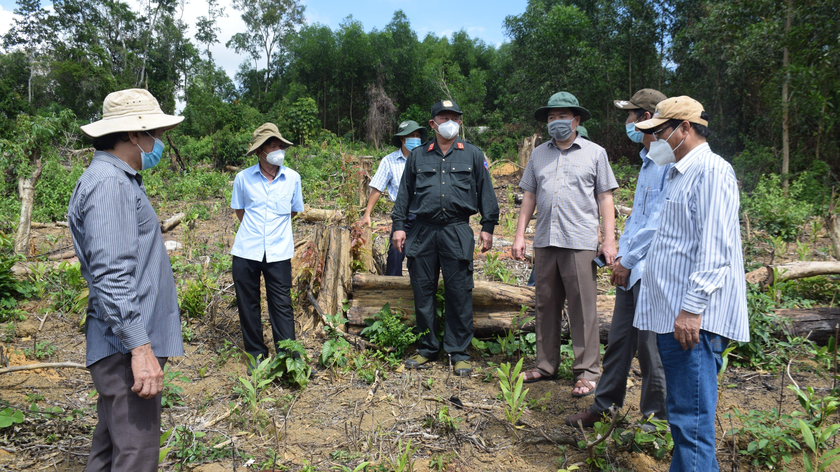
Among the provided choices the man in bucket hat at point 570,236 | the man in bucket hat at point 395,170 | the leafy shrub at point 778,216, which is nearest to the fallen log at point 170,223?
the man in bucket hat at point 395,170

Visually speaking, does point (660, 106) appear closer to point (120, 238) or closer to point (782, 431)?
point (782, 431)

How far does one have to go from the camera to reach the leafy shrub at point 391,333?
167 inches

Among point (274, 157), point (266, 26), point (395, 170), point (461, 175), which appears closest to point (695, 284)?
point (461, 175)

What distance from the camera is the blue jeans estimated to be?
1.97 m

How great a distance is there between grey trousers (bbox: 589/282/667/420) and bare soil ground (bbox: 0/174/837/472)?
0.22 metres

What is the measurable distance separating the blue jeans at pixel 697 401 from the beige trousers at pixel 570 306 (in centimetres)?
153

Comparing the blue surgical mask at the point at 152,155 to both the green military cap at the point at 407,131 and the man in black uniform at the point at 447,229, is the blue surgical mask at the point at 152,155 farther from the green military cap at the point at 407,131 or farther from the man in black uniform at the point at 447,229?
the green military cap at the point at 407,131

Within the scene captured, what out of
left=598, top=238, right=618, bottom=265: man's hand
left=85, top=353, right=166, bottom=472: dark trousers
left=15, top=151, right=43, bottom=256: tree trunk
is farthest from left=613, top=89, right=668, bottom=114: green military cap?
left=15, top=151, right=43, bottom=256: tree trunk

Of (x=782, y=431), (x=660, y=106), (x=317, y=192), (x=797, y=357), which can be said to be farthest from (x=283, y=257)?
(x=317, y=192)

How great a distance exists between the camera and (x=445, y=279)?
13.2 ft

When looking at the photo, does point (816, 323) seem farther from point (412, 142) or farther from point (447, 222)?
point (412, 142)

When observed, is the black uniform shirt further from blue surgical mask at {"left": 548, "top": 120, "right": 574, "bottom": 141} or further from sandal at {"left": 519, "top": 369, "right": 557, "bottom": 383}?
sandal at {"left": 519, "top": 369, "right": 557, "bottom": 383}

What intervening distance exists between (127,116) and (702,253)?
2238 millimetres

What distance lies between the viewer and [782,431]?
2.75m
